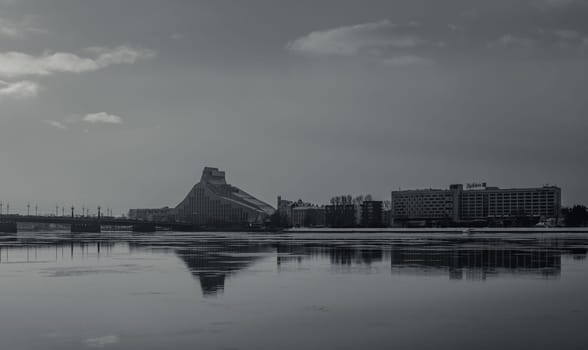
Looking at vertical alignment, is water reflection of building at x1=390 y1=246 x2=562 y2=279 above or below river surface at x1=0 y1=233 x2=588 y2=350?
below

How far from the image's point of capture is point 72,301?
20453 millimetres

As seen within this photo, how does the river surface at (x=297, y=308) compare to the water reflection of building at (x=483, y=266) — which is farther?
the water reflection of building at (x=483, y=266)

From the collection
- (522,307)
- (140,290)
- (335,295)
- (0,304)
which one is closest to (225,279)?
(140,290)

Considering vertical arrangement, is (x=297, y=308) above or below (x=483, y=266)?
above

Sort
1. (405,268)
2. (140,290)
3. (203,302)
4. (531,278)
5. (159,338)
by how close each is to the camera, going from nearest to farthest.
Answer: (159,338) < (203,302) < (140,290) < (531,278) < (405,268)

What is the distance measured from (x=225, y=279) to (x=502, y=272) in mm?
12330

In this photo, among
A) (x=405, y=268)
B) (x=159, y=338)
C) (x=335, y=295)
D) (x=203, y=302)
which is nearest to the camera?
(x=159, y=338)

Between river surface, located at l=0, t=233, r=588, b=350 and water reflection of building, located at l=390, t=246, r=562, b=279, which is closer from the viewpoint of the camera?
river surface, located at l=0, t=233, r=588, b=350

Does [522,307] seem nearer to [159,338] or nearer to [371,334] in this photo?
[371,334]

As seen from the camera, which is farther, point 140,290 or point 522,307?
point 140,290

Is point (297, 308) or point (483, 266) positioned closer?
point (297, 308)

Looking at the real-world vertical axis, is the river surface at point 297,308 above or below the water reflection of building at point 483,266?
above

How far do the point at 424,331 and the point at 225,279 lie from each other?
12.9 m

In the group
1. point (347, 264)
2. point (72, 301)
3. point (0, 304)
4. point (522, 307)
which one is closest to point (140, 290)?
point (72, 301)
